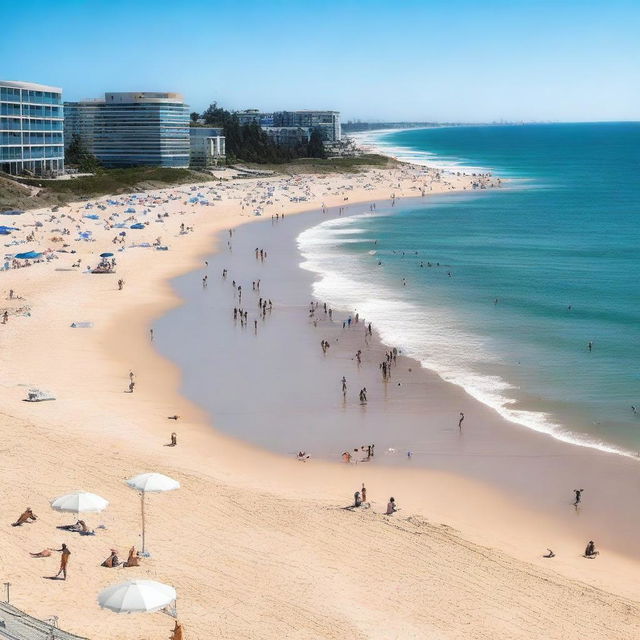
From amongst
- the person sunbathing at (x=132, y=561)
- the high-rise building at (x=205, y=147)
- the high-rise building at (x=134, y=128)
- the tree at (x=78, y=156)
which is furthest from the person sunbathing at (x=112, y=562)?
the high-rise building at (x=205, y=147)

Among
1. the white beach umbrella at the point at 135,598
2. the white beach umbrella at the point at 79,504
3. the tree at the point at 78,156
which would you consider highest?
the tree at the point at 78,156

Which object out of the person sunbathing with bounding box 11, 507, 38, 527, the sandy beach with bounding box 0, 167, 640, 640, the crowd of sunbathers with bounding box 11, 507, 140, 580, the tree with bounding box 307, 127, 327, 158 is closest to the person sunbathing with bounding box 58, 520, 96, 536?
the crowd of sunbathers with bounding box 11, 507, 140, 580

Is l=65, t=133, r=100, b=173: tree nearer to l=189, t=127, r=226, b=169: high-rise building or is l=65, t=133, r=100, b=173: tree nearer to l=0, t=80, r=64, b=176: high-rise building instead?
l=0, t=80, r=64, b=176: high-rise building

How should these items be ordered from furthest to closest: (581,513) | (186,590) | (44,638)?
1. (581,513)
2. (186,590)
3. (44,638)

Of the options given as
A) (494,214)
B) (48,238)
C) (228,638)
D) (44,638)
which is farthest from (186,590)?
(494,214)

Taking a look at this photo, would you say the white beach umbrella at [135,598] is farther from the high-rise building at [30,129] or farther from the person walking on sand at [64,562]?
the high-rise building at [30,129]

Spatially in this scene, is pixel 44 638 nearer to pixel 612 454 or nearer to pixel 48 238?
pixel 612 454

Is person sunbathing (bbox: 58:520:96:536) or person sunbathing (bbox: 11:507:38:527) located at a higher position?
person sunbathing (bbox: 11:507:38:527)
